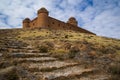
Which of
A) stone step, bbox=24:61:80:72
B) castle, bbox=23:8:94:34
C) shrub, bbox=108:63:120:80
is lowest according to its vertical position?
shrub, bbox=108:63:120:80

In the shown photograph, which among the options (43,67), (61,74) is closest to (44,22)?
(43,67)

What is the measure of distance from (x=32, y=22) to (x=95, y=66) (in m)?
43.8

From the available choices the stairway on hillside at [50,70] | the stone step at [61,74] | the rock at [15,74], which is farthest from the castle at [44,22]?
the rock at [15,74]

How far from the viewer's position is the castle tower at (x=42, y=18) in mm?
47862

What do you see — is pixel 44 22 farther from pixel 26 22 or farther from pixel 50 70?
pixel 50 70

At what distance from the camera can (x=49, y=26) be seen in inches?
1953

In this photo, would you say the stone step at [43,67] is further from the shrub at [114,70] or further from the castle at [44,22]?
the castle at [44,22]

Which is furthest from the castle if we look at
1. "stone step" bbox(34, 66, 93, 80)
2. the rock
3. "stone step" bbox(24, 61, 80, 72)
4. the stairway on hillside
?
the rock

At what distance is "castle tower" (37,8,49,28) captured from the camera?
4786cm

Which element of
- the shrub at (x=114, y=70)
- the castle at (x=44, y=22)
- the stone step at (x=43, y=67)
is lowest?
the shrub at (x=114, y=70)

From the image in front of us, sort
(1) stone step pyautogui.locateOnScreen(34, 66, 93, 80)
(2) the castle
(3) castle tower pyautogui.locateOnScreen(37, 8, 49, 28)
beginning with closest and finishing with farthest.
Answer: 1. (1) stone step pyautogui.locateOnScreen(34, 66, 93, 80)
2. (3) castle tower pyautogui.locateOnScreen(37, 8, 49, 28)
3. (2) the castle

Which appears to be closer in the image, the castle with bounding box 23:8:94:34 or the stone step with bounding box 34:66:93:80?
the stone step with bounding box 34:66:93:80

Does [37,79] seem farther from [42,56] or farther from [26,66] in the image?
[42,56]

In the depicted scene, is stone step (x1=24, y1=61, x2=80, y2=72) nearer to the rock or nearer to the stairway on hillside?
the stairway on hillside
